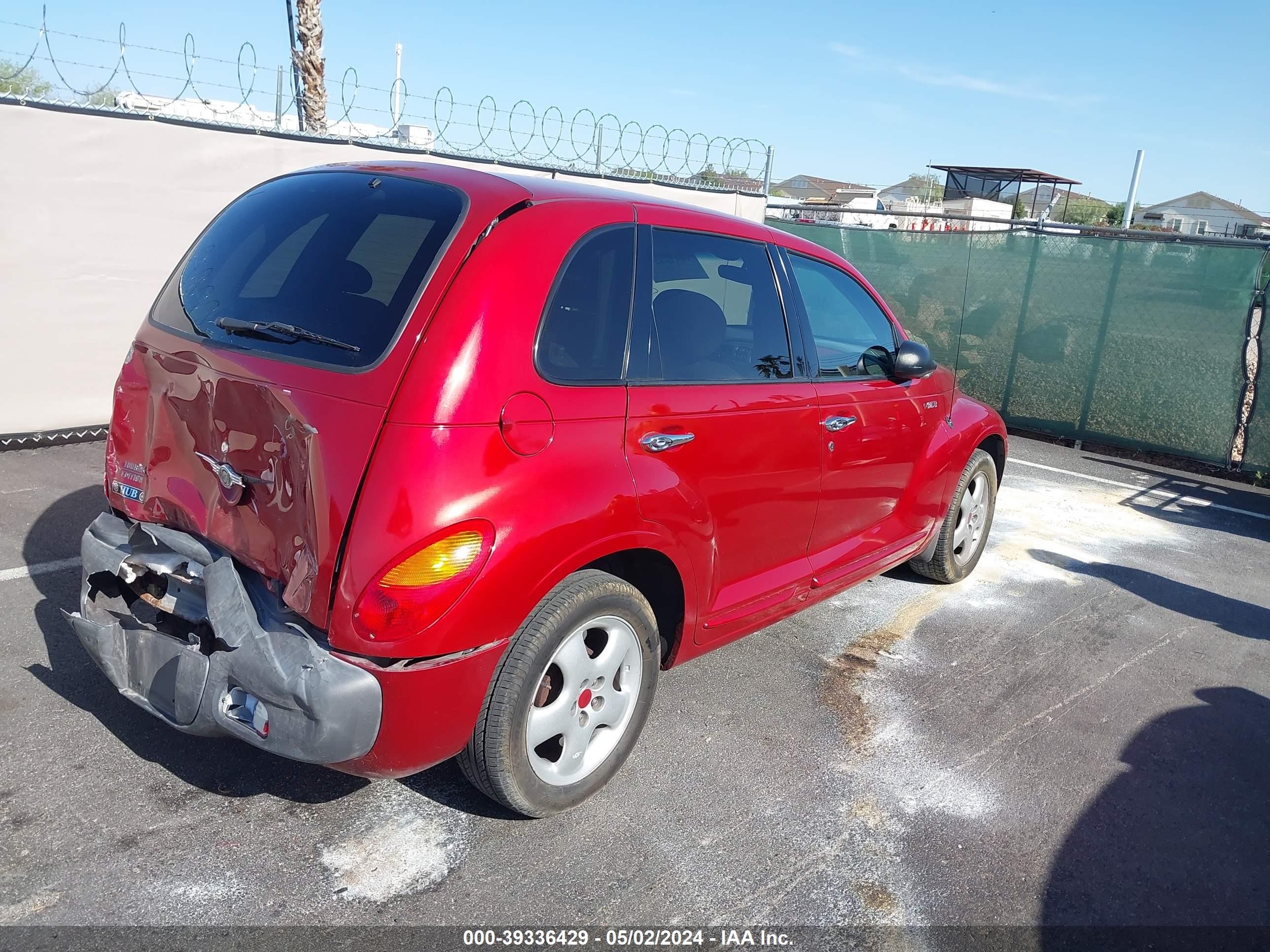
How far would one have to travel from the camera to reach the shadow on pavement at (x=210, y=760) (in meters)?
3.07

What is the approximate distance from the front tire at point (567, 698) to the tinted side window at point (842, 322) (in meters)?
1.47

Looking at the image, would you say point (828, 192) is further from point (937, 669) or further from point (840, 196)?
point (937, 669)

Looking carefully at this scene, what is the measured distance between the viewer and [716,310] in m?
3.49

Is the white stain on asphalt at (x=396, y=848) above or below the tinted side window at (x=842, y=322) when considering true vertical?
below

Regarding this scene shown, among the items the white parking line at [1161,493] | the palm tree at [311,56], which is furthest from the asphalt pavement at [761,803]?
the palm tree at [311,56]

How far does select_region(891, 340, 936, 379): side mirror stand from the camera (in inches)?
169

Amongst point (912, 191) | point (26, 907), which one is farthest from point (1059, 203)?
point (26, 907)

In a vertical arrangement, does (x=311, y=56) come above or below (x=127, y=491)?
above

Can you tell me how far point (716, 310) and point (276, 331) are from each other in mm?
1506

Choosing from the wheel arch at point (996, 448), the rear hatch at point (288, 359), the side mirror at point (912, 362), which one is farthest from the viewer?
the wheel arch at point (996, 448)

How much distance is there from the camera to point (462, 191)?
2.91 metres

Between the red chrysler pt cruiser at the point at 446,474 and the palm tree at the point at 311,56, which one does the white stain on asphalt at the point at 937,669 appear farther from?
the palm tree at the point at 311,56

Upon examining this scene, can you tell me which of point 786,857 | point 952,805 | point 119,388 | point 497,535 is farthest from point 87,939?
point 952,805

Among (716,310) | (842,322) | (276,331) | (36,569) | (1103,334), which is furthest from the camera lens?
(1103,334)
